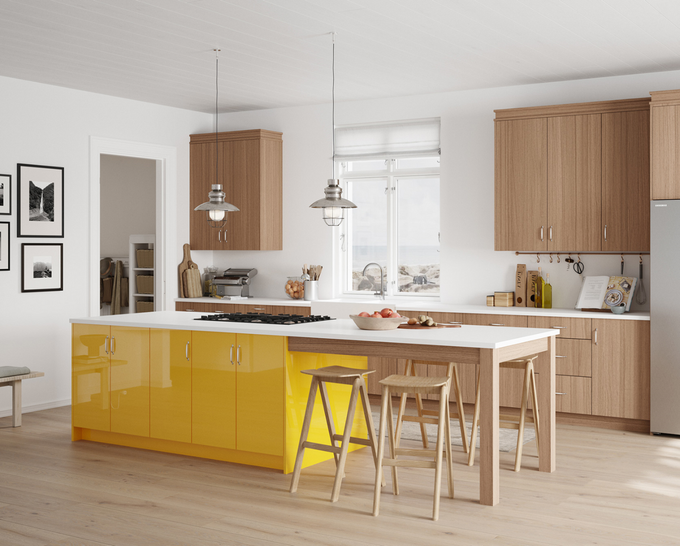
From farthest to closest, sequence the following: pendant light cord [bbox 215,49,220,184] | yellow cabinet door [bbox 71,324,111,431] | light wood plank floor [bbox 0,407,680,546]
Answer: pendant light cord [bbox 215,49,220,184]
yellow cabinet door [bbox 71,324,111,431]
light wood plank floor [bbox 0,407,680,546]

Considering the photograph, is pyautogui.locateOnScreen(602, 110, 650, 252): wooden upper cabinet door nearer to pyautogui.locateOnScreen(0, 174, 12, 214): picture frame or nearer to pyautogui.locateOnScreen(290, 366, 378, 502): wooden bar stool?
pyautogui.locateOnScreen(290, 366, 378, 502): wooden bar stool

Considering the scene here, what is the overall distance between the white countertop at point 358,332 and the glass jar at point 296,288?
7.02ft

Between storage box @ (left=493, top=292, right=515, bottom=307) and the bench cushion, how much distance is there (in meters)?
3.85

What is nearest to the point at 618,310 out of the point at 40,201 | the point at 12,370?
the point at 12,370

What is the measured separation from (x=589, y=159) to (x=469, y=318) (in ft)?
5.21

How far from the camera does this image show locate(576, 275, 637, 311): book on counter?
5.93 metres

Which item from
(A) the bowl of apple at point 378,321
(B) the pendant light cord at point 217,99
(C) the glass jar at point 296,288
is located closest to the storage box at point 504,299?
(C) the glass jar at point 296,288

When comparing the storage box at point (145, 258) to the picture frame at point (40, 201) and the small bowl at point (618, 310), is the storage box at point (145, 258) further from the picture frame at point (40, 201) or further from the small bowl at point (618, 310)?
the small bowl at point (618, 310)

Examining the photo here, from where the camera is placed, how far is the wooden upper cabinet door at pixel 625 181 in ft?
19.2

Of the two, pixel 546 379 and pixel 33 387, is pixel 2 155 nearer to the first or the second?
pixel 33 387

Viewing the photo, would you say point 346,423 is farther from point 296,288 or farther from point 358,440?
point 296,288

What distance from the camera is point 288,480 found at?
4430mm

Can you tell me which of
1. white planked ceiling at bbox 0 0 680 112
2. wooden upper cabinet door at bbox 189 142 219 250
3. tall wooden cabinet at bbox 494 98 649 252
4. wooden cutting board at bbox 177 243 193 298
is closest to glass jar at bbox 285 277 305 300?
wooden upper cabinet door at bbox 189 142 219 250

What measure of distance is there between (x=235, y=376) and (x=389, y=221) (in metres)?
3.05
